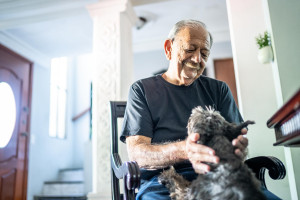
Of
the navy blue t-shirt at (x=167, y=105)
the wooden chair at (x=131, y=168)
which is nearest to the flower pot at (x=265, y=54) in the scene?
the navy blue t-shirt at (x=167, y=105)

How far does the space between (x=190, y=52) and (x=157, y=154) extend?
638 mm

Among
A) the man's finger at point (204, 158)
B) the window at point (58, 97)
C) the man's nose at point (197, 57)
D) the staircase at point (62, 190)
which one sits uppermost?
the window at point (58, 97)

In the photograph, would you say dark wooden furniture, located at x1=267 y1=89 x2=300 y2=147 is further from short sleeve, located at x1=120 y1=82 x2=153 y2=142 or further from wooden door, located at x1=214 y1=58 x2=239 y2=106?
wooden door, located at x1=214 y1=58 x2=239 y2=106

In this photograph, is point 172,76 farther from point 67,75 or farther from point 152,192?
point 67,75

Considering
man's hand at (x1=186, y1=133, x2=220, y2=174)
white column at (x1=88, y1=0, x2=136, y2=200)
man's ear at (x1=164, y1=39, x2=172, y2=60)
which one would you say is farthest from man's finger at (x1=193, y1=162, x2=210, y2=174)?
white column at (x1=88, y1=0, x2=136, y2=200)

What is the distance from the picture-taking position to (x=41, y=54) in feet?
17.9

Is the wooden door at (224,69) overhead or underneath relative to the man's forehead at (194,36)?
overhead

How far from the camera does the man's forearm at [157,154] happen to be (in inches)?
41.6

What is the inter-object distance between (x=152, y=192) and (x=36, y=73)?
5054 mm

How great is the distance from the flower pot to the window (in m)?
5.41

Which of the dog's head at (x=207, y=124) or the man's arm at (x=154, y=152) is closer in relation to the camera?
the dog's head at (x=207, y=124)

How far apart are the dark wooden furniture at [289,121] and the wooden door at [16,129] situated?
175 inches

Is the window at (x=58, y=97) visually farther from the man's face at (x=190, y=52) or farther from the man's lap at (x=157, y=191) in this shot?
the man's lap at (x=157, y=191)

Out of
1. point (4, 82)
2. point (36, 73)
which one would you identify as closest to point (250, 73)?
point (4, 82)
